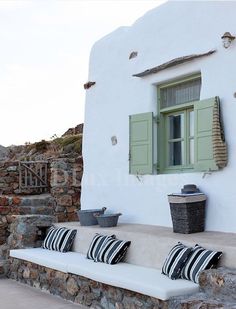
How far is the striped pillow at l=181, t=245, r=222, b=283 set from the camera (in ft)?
18.0

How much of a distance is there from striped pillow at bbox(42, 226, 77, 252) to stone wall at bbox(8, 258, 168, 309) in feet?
1.48

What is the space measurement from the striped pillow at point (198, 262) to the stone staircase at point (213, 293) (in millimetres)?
266

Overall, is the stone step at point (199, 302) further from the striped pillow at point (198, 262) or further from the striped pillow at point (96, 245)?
the striped pillow at point (96, 245)

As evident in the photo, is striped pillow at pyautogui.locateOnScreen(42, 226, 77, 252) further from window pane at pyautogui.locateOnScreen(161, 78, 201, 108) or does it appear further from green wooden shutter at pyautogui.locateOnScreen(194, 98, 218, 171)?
window pane at pyautogui.locateOnScreen(161, 78, 201, 108)

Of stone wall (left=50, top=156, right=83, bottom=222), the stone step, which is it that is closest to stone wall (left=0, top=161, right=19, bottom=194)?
stone wall (left=50, top=156, right=83, bottom=222)

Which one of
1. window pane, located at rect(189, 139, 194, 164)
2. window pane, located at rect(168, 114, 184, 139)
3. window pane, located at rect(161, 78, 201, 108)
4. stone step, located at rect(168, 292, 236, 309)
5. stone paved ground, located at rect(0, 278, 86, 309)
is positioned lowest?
stone paved ground, located at rect(0, 278, 86, 309)

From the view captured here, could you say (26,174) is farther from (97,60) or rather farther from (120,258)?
(120,258)

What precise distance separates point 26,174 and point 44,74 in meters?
3.00

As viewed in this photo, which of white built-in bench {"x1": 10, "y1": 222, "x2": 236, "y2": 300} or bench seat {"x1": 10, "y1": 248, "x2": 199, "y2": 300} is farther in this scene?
white built-in bench {"x1": 10, "y1": 222, "x2": 236, "y2": 300}

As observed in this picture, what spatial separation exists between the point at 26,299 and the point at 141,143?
2.94 metres

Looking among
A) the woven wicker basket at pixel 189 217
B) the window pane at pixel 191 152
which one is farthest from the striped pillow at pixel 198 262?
the window pane at pixel 191 152

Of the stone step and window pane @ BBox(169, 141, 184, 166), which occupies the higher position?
window pane @ BBox(169, 141, 184, 166)

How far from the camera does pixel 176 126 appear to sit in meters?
8.13

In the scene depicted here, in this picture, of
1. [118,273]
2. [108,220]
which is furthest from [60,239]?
[118,273]
